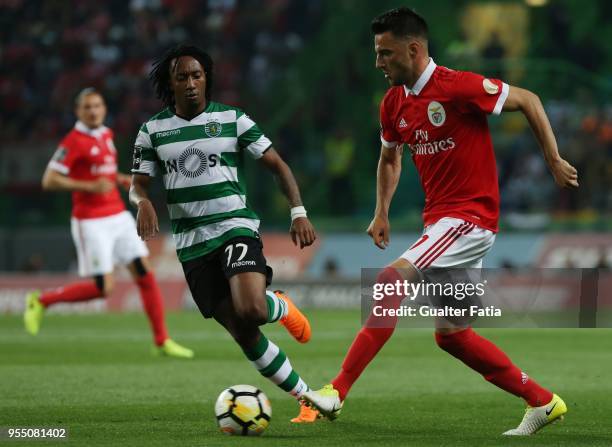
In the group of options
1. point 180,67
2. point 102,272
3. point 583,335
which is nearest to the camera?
point 180,67

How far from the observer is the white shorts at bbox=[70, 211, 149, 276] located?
12422 mm

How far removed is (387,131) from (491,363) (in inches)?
57.0

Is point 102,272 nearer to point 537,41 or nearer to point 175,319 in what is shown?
point 175,319

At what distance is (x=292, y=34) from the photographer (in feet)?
80.6

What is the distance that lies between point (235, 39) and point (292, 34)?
1246mm

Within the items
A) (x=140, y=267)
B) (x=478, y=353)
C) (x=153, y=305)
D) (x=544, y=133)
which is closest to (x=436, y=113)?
(x=544, y=133)

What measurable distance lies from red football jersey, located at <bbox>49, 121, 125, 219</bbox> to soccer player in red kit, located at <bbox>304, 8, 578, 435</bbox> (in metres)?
6.24

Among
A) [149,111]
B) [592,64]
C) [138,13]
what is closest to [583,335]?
[592,64]

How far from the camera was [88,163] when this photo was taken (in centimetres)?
1270

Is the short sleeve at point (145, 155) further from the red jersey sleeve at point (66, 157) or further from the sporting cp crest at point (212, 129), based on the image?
the red jersey sleeve at point (66, 157)

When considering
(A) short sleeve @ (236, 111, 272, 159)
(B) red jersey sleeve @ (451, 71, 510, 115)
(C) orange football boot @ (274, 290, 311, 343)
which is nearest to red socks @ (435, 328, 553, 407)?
(C) orange football boot @ (274, 290, 311, 343)

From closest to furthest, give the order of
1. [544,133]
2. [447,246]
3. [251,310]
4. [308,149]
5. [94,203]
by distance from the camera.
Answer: [544,133] → [447,246] → [251,310] → [94,203] → [308,149]

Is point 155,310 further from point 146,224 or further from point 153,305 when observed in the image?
point 146,224

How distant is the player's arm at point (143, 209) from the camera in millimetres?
6809
